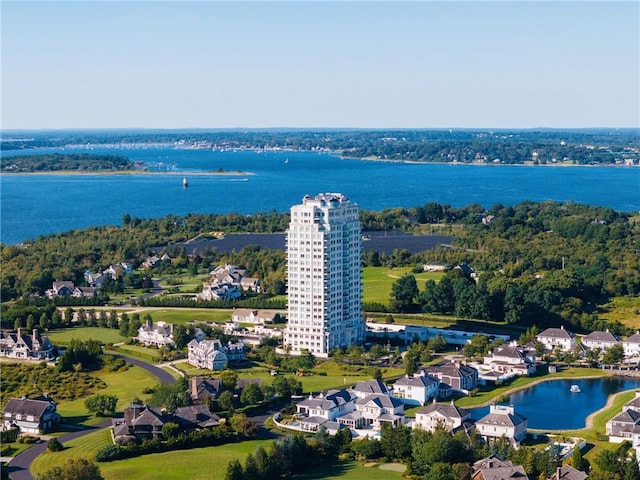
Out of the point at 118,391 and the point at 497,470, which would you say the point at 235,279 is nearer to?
the point at 118,391

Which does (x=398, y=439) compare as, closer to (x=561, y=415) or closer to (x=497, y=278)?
(x=561, y=415)

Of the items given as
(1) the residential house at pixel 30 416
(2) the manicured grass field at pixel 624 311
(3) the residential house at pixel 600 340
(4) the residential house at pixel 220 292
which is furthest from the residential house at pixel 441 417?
(4) the residential house at pixel 220 292

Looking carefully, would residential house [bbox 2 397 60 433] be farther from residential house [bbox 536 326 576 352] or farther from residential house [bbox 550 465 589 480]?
residential house [bbox 536 326 576 352]

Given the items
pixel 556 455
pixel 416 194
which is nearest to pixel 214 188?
pixel 416 194

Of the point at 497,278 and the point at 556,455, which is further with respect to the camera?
the point at 497,278

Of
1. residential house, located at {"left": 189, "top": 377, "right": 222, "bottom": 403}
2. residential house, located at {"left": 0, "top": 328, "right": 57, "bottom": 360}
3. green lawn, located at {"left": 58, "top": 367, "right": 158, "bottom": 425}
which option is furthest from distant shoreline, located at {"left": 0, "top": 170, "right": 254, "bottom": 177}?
residential house, located at {"left": 189, "top": 377, "right": 222, "bottom": 403}

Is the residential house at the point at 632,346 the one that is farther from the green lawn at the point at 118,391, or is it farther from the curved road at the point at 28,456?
the curved road at the point at 28,456
